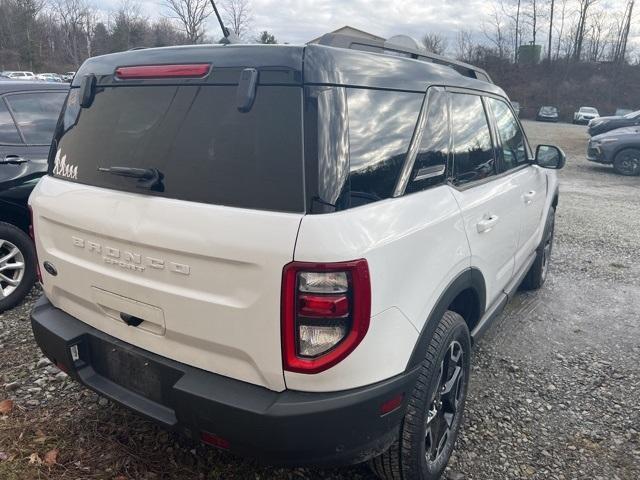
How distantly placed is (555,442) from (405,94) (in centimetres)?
204

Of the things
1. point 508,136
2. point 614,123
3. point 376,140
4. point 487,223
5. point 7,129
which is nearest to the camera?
point 376,140

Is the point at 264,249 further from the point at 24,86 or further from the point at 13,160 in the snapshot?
the point at 24,86

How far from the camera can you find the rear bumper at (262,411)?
1.76 metres

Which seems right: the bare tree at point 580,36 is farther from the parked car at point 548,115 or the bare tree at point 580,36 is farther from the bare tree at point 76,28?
the bare tree at point 76,28

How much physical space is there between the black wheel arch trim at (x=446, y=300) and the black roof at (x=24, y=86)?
410 cm

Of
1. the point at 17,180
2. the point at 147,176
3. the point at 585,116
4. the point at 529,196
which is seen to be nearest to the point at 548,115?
the point at 585,116

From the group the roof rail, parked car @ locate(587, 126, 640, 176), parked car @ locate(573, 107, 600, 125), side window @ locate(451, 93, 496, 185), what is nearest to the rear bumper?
side window @ locate(451, 93, 496, 185)

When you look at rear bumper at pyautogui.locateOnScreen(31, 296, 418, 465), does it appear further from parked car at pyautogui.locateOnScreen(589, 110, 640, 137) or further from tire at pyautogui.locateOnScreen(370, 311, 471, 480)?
parked car at pyautogui.locateOnScreen(589, 110, 640, 137)

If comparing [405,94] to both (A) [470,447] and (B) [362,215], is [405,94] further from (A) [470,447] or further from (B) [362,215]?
(A) [470,447]

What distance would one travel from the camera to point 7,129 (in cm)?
421

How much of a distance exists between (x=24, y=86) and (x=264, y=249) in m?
3.96

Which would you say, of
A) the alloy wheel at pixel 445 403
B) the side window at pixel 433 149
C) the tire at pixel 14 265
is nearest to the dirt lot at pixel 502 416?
the tire at pixel 14 265

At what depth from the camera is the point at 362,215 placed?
1817 mm

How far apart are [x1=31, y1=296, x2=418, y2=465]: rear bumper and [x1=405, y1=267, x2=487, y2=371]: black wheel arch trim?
85 millimetres
